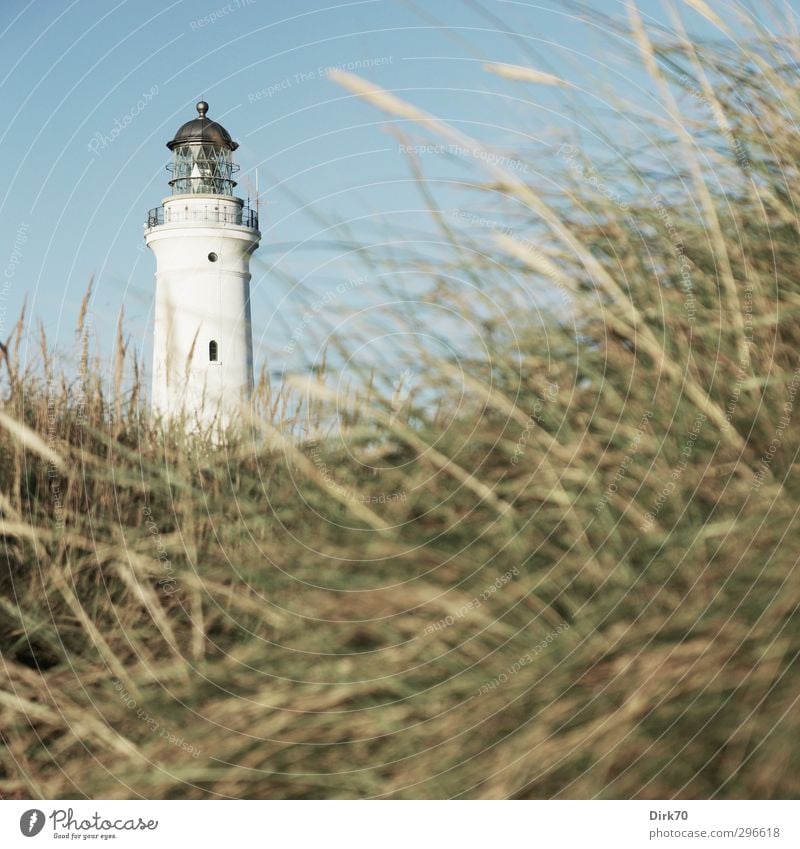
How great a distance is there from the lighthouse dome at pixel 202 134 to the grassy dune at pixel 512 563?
18.5 meters

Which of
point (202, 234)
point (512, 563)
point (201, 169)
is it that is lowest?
point (512, 563)

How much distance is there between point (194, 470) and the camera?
304 centimetres

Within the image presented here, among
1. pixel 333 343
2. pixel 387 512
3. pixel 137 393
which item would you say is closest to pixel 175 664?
pixel 387 512

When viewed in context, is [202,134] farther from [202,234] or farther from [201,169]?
[202,234]

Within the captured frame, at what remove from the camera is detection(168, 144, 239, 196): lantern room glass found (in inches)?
767

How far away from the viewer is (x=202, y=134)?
20109 mm

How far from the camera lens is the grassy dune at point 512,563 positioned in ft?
6.48

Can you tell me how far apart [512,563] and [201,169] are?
739 inches

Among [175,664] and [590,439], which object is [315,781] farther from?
[590,439]

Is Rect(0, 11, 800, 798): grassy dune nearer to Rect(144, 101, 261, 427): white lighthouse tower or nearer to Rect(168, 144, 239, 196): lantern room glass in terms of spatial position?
Rect(144, 101, 261, 427): white lighthouse tower

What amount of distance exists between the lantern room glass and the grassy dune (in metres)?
17.4

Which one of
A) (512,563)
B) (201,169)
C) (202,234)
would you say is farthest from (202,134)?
(512,563)

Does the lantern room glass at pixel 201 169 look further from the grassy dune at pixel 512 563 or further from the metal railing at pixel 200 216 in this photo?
the grassy dune at pixel 512 563

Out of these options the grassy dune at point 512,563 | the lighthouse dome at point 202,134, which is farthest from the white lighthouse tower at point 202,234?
the grassy dune at point 512,563
